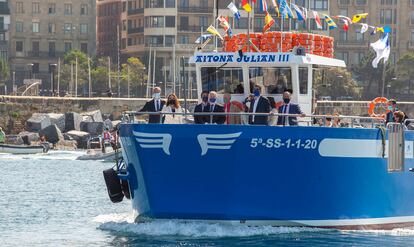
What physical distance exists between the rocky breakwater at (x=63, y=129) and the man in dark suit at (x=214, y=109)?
57771 millimetres

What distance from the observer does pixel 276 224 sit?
99.2 feet

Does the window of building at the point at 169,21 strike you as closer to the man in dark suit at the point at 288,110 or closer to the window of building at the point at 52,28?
the window of building at the point at 52,28

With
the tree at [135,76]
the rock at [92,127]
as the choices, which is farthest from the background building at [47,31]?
the rock at [92,127]

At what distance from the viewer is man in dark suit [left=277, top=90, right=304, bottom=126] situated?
2981 centimetres

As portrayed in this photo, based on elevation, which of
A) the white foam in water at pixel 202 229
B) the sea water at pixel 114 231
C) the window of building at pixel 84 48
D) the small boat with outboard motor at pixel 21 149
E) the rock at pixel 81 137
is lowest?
the rock at pixel 81 137

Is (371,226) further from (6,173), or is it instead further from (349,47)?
(349,47)

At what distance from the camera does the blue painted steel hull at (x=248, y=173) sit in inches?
1160

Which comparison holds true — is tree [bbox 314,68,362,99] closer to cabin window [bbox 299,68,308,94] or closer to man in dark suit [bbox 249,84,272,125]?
cabin window [bbox 299,68,308,94]

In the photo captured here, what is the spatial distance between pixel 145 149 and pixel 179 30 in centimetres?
11513

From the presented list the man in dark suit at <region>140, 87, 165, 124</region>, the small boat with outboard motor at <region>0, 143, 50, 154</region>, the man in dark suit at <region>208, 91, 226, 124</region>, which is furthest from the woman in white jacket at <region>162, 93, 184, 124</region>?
the small boat with outboard motor at <region>0, 143, 50, 154</region>

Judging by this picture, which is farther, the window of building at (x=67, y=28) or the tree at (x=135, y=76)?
the window of building at (x=67, y=28)

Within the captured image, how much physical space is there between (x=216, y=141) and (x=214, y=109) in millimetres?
1221

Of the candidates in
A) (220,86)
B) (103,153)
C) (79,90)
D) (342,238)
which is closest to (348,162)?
(342,238)

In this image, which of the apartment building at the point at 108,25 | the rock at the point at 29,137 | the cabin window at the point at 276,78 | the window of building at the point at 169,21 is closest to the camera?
the cabin window at the point at 276,78
